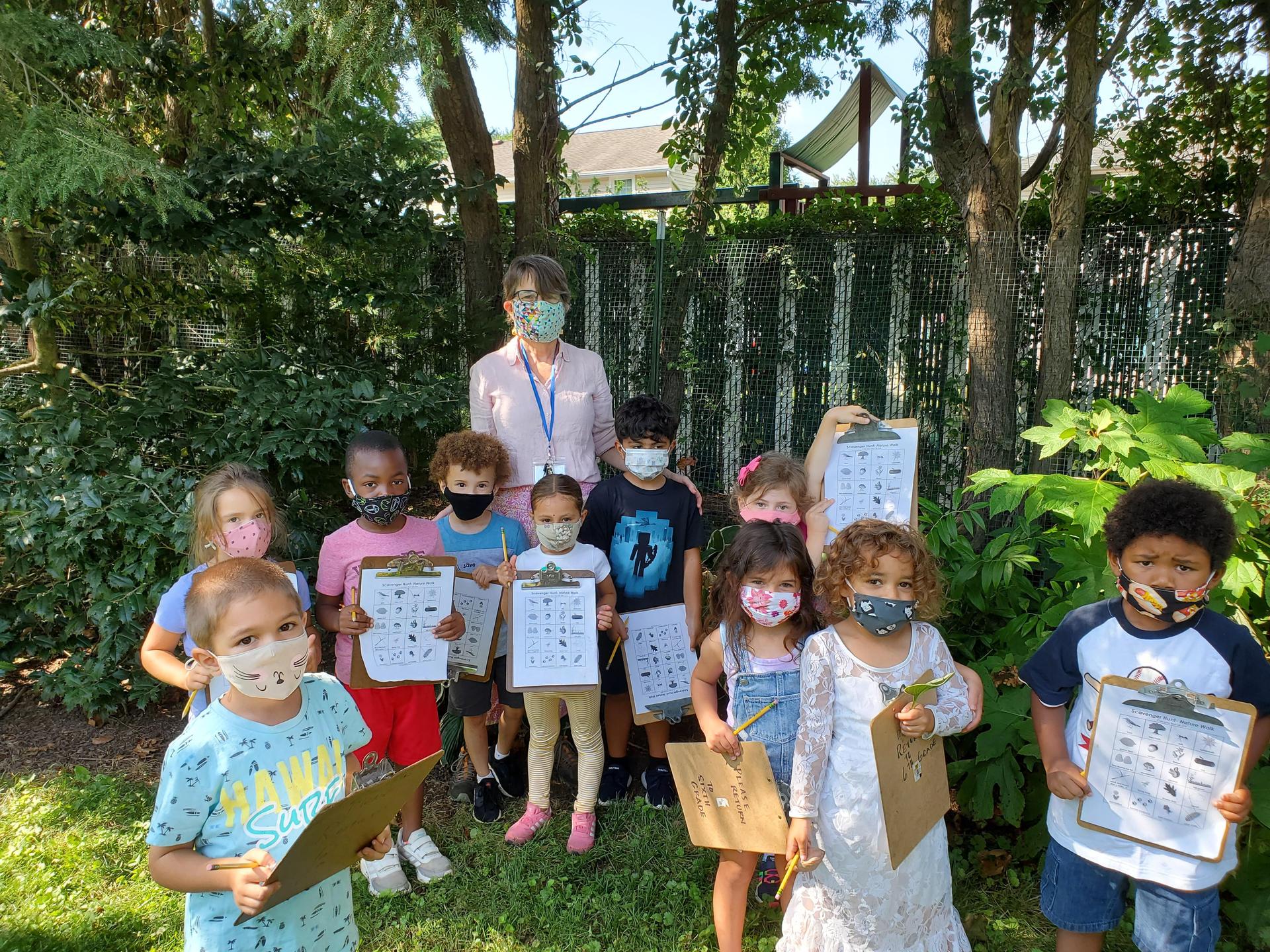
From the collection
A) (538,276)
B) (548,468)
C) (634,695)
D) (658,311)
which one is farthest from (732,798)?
(658,311)

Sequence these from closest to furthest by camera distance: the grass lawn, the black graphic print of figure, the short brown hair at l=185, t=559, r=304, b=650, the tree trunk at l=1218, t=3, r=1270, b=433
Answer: the short brown hair at l=185, t=559, r=304, b=650 → the grass lawn → the black graphic print of figure → the tree trunk at l=1218, t=3, r=1270, b=433

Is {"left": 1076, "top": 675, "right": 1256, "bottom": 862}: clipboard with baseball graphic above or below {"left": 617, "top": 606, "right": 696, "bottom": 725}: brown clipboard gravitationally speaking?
above

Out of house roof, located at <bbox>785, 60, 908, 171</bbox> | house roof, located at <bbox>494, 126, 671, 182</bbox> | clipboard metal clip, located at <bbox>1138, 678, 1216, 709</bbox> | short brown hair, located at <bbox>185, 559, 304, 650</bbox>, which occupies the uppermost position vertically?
house roof, located at <bbox>494, 126, 671, 182</bbox>

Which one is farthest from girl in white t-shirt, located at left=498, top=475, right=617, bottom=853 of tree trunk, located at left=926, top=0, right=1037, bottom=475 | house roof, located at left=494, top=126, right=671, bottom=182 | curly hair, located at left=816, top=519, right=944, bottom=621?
house roof, located at left=494, top=126, right=671, bottom=182

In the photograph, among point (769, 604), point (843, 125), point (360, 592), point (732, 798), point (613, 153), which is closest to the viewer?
point (732, 798)

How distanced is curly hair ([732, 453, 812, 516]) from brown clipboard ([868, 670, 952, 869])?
3.36 feet

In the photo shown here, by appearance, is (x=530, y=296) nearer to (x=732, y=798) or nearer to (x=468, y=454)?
(x=468, y=454)

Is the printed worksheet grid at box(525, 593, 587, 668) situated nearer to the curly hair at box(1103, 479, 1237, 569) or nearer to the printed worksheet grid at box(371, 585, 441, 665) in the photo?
the printed worksheet grid at box(371, 585, 441, 665)

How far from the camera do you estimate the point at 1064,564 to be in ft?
9.99

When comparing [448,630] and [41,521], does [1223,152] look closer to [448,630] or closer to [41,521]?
[448,630]

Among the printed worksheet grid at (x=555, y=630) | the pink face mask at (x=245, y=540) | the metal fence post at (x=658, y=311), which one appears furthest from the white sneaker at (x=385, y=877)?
the metal fence post at (x=658, y=311)

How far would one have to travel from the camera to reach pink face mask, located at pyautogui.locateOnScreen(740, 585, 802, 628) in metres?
2.68

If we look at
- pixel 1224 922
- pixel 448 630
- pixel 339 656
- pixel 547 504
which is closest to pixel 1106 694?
pixel 1224 922

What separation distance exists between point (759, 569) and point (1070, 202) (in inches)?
147
